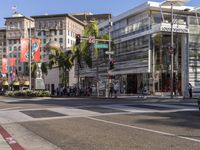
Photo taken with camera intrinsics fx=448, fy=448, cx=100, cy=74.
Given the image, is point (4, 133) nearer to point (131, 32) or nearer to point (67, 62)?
point (131, 32)

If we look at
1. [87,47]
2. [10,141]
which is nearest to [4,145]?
[10,141]

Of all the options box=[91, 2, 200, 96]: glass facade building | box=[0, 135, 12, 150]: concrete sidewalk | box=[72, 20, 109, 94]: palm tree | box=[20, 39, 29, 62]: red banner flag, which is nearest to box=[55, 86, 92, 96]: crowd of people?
box=[72, 20, 109, 94]: palm tree

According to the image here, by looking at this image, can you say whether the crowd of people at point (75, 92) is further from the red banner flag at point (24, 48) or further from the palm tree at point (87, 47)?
the red banner flag at point (24, 48)

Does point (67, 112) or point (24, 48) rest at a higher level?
point (24, 48)

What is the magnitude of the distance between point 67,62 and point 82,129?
58982 millimetres

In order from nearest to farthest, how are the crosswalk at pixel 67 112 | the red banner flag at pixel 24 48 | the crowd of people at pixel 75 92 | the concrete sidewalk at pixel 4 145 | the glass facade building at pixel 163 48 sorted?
the concrete sidewalk at pixel 4 145
the crosswalk at pixel 67 112
the red banner flag at pixel 24 48
the glass facade building at pixel 163 48
the crowd of people at pixel 75 92

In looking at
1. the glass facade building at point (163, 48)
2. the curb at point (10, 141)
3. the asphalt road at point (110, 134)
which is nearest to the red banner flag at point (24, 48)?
the glass facade building at point (163, 48)

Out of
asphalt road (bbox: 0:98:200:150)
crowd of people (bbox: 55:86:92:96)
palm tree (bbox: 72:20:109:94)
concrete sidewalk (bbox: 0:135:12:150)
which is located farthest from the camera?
palm tree (bbox: 72:20:109:94)

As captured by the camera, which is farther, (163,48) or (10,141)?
(163,48)

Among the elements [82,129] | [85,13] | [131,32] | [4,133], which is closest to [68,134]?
[82,129]

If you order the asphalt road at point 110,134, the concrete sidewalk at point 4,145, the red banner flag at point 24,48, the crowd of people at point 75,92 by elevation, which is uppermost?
the red banner flag at point 24,48

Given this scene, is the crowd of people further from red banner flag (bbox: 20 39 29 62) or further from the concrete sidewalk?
the concrete sidewalk

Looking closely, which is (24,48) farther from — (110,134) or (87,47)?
(110,134)

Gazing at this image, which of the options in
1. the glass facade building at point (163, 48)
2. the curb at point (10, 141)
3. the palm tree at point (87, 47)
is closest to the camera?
the curb at point (10, 141)
